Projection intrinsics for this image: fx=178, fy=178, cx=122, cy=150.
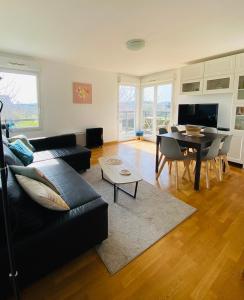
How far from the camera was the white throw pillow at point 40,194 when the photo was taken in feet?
4.34

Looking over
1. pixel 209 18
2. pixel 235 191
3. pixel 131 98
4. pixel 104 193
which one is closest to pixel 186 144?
pixel 235 191

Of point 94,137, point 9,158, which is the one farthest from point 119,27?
point 94,137

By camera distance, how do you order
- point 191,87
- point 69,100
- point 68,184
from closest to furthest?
point 68,184
point 191,87
point 69,100

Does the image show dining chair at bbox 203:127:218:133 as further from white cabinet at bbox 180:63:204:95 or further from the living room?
white cabinet at bbox 180:63:204:95

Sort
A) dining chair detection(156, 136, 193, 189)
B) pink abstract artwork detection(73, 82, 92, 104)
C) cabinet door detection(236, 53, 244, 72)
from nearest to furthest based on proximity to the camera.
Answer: dining chair detection(156, 136, 193, 189) < cabinet door detection(236, 53, 244, 72) < pink abstract artwork detection(73, 82, 92, 104)

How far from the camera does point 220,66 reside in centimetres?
381

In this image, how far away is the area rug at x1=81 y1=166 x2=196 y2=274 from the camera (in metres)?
1.63

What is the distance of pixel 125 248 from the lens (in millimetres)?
1677

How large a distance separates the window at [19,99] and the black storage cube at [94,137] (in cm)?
144

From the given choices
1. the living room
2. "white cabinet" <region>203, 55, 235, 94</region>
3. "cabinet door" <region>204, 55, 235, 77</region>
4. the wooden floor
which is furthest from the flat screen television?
the wooden floor

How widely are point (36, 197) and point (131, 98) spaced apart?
5.75 meters

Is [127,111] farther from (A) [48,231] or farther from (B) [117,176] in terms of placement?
(A) [48,231]

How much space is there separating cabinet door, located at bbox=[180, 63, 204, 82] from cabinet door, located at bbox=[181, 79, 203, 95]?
0.09m

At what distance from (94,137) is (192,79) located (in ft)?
10.1
